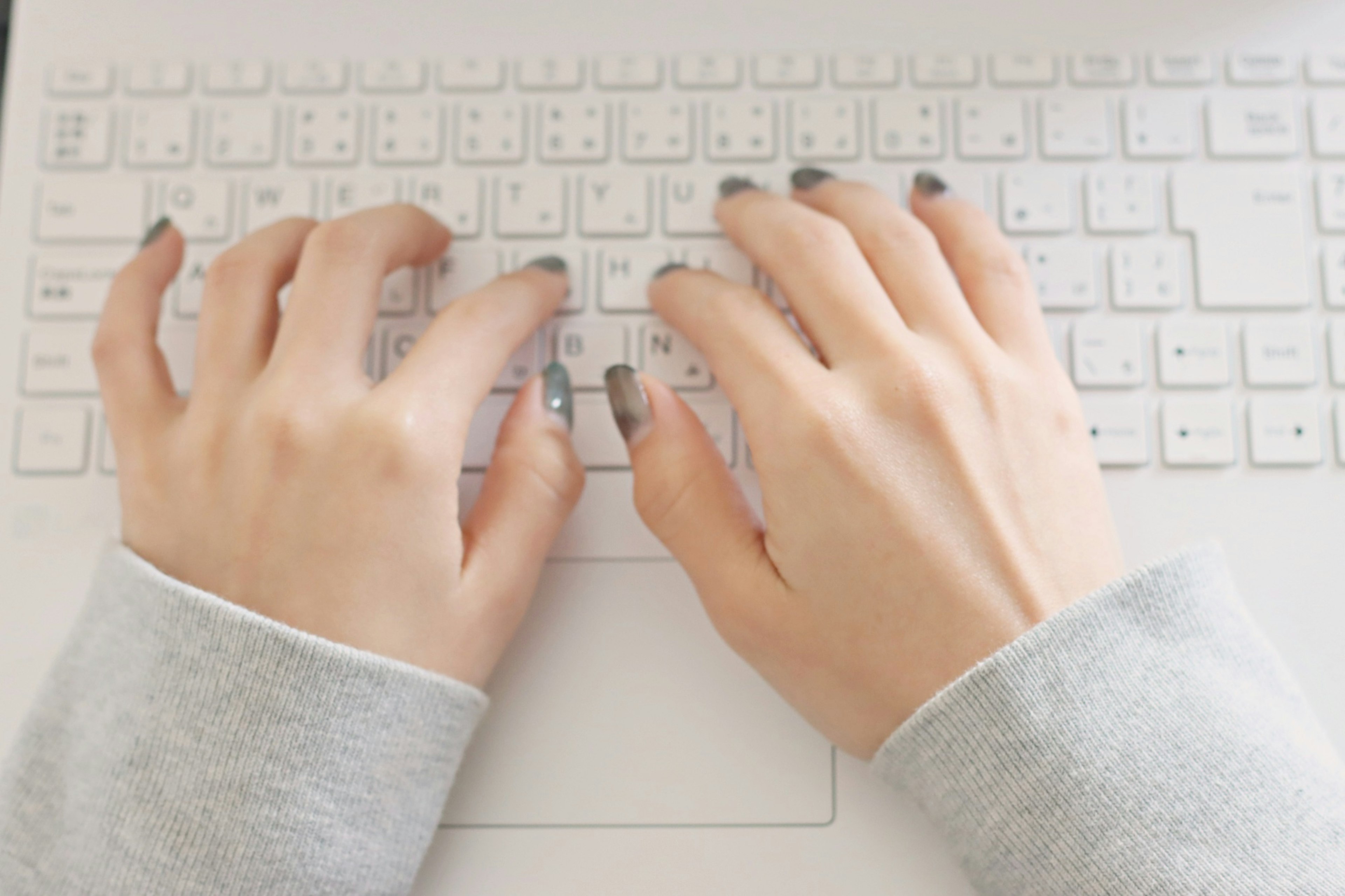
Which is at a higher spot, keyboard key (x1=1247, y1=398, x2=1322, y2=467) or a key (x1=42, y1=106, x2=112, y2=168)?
a key (x1=42, y1=106, x2=112, y2=168)

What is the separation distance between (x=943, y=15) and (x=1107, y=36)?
0.12 meters

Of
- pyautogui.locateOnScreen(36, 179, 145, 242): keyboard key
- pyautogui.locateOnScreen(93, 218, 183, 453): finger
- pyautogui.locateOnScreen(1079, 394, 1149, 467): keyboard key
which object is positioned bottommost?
pyautogui.locateOnScreen(1079, 394, 1149, 467): keyboard key

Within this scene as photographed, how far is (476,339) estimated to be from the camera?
0.55 meters

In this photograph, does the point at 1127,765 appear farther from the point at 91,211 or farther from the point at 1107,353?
the point at 91,211

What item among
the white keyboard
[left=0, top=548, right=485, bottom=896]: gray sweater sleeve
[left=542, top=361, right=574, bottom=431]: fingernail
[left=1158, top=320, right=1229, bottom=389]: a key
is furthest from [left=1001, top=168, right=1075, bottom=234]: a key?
[left=0, top=548, right=485, bottom=896]: gray sweater sleeve

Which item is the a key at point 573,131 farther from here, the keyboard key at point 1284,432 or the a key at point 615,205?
the keyboard key at point 1284,432

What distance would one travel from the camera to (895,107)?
2.06ft

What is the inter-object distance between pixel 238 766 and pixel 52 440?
31 cm

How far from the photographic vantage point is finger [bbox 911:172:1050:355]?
567 millimetres

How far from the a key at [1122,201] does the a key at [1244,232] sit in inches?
0.7

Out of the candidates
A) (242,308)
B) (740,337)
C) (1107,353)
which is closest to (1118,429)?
(1107,353)

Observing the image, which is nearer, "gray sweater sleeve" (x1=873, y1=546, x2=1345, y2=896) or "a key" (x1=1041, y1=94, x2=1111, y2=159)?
"gray sweater sleeve" (x1=873, y1=546, x2=1345, y2=896)

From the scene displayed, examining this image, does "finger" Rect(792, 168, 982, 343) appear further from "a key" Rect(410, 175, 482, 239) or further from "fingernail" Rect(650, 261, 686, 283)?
"a key" Rect(410, 175, 482, 239)

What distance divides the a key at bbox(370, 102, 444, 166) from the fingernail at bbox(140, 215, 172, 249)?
0.15 metres
